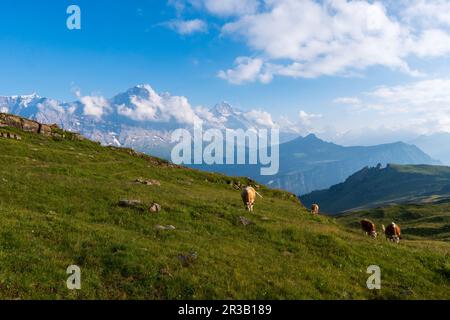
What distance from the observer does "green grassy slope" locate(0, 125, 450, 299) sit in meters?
16.7

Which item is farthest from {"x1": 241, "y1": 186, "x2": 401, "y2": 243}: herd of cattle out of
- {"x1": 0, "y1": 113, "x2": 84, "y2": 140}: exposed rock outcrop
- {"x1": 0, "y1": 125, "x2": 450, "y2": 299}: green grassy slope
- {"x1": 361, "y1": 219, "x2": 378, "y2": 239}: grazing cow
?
{"x1": 0, "y1": 113, "x2": 84, "y2": 140}: exposed rock outcrop

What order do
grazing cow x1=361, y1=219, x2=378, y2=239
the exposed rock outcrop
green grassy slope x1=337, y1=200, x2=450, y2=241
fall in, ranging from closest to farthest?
grazing cow x1=361, y1=219, x2=378, y2=239
the exposed rock outcrop
green grassy slope x1=337, y1=200, x2=450, y2=241

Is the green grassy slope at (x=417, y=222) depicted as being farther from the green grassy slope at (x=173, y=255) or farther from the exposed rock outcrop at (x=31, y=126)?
the exposed rock outcrop at (x=31, y=126)

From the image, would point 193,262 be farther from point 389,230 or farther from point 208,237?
point 389,230

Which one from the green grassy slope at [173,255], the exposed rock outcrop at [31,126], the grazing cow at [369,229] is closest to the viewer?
the green grassy slope at [173,255]

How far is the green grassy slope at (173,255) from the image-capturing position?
16656 mm

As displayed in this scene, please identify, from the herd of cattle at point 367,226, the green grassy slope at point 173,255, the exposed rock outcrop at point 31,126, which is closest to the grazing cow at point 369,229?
the herd of cattle at point 367,226

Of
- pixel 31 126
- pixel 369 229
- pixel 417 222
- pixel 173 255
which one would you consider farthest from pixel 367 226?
pixel 417 222

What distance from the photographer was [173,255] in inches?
781

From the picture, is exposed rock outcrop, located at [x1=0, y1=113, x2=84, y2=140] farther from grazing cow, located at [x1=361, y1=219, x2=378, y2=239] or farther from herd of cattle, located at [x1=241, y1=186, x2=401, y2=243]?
grazing cow, located at [x1=361, y1=219, x2=378, y2=239]

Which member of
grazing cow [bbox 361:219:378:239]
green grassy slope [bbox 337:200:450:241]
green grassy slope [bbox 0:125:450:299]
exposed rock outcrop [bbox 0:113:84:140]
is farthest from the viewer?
green grassy slope [bbox 337:200:450:241]
